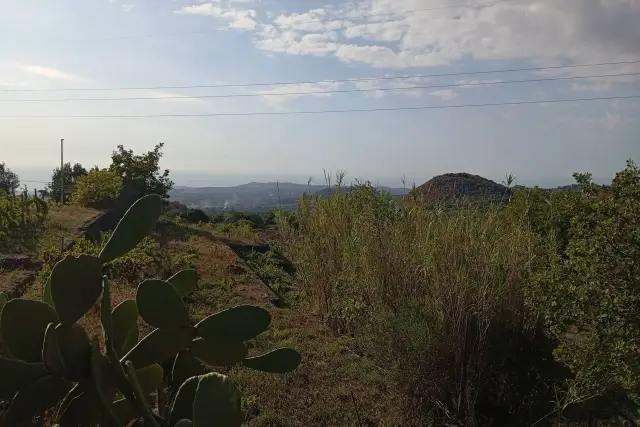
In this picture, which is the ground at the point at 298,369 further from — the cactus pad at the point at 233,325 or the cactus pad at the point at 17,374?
the cactus pad at the point at 17,374

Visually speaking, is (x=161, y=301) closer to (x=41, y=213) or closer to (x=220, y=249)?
(x=220, y=249)

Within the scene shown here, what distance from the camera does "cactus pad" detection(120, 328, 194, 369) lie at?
136 cm

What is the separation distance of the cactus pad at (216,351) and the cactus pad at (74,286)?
0.33 m

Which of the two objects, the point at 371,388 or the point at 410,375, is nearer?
the point at 410,375

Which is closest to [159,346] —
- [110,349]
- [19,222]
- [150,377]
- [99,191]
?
[150,377]

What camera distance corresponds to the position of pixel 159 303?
1.25m

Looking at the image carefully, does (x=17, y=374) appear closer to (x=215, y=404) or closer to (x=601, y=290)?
(x=215, y=404)

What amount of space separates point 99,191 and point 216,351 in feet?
44.6

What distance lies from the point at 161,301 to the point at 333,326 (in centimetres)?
558

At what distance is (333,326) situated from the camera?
6.68m

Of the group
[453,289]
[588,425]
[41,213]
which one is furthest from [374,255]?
[41,213]

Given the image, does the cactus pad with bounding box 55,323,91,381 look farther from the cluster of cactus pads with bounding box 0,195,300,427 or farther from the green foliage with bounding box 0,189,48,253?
the green foliage with bounding box 0,189,48,253

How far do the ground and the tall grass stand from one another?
0.26 m

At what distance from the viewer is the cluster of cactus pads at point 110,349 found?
3.63 feet
